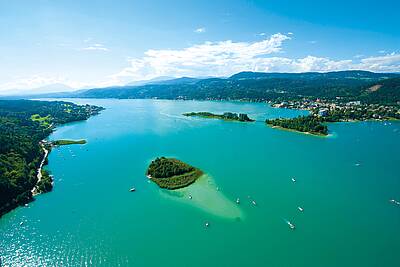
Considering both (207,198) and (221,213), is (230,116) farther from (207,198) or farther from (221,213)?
(221,213)

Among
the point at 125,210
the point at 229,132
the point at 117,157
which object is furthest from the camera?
the point at 229,132

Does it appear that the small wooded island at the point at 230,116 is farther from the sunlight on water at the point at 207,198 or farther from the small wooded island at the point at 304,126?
the sunlight on water at the point at 207,198

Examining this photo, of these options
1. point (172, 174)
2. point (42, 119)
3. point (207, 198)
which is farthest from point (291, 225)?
point (42, 119)

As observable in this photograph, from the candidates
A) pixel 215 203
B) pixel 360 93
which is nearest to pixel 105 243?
pixel 215 203

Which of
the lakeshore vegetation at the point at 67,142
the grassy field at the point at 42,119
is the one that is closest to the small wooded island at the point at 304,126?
the lakeshore vegetation at the point at 67,142

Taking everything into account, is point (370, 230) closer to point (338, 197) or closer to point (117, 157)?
point (338, 197)

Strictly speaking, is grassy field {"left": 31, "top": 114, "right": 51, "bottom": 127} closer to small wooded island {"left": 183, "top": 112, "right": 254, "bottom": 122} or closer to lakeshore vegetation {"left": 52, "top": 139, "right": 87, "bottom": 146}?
lakeshore vegetation {"left": 52, "top": 139, "right": 87, "bottom": 146}

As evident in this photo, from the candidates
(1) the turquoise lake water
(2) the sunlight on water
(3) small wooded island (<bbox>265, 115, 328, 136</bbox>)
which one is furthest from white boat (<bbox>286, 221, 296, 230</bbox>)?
(3) small wooded island (<bbox>265, 115, 328, 136</bbox>)
